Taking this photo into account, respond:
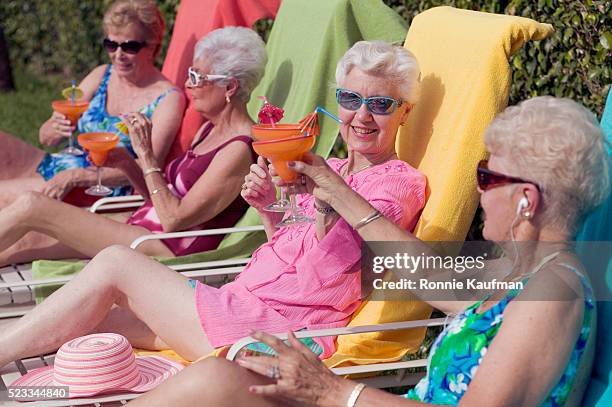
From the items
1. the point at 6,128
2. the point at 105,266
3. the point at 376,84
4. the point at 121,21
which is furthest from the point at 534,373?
the point at 6,128

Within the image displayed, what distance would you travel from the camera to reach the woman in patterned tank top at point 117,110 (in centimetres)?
534

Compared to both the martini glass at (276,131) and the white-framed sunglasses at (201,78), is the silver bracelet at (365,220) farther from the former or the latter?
the white-framed sunglasses at (201,78)

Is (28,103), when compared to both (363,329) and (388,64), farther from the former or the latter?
(363,329)

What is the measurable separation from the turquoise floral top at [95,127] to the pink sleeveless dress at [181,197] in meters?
0.67

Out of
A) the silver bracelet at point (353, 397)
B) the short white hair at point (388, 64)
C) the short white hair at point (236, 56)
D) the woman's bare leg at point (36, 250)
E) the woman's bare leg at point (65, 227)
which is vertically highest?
the short white hair at point (388, 64)

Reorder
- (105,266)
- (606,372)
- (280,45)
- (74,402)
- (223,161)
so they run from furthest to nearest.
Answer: (280,45)
(223,161)
(105,266)
(74,402)
(606,372)

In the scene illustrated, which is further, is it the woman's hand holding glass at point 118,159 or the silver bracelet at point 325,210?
the woman's hand holding glass at point 118,159

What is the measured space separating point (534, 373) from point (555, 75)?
2493 millimetres

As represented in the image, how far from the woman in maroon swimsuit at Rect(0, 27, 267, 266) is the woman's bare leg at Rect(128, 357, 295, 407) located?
1.87 metres

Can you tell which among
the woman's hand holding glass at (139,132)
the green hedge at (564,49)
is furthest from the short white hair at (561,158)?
the woman's hand holding glass at (139,132)

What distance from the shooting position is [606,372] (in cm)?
257

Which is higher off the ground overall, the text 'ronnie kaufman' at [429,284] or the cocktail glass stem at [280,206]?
the cocktail glass stem at [280,206]

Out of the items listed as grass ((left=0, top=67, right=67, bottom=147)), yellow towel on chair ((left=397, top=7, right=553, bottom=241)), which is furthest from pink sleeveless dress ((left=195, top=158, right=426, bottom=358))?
grass ((left=0, top=67, right=67, bottom=147))

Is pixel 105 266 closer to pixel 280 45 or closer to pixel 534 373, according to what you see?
pixel 534 373
